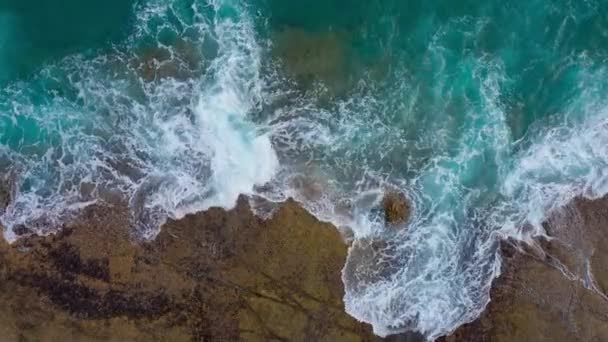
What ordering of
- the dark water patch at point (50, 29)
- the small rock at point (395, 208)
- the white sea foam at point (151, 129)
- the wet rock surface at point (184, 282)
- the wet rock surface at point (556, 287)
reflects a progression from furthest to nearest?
the dark water patch at point (50, 29) → the small rock at point (395, 208) → the white sea foam at point (151, 129) → the wet rock surface at point (556, 287) → the wet rock surface at point (184, 282)

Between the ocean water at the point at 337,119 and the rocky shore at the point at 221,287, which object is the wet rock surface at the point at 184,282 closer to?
the rocky shore at the point at 221,287

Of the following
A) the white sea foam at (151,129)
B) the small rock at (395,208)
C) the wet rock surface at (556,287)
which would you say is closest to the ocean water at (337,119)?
the white sea foam at (151,129)

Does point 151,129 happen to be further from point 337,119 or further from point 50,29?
point 337,119

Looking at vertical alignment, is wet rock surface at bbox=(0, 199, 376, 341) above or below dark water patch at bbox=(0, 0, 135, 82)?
below

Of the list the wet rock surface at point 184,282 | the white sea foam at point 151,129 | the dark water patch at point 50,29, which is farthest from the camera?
the dark water patch at point 50,29

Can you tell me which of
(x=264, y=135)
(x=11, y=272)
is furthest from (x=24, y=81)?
(x=264, y=135)

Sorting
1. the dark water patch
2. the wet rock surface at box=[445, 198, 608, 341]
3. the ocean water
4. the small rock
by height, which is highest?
the dark water patch

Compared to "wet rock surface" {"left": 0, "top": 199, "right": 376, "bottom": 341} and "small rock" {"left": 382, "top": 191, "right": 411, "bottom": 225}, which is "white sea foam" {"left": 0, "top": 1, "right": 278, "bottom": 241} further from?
"small rock" {"left": 382, "top": 191, "right": 411, "bottom": 225}

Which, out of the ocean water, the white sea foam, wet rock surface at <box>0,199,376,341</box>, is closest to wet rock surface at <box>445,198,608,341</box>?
the ocean water

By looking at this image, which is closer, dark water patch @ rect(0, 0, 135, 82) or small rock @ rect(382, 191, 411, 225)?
small rock @ rect(382, 191, 411, 225)
